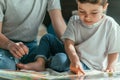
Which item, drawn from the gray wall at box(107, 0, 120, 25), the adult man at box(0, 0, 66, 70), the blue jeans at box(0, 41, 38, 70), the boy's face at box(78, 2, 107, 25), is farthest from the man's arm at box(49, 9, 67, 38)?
the gray wall at box(107, 0, 120, 25)

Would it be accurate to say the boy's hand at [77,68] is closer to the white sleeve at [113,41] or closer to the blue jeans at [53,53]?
the blue jeans at [53,53]

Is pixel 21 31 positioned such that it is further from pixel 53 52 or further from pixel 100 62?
pixel 100 62

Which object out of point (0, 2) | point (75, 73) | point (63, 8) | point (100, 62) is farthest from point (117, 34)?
point (63, 8)

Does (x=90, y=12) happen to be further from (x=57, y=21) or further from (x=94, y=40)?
(x=57, y=21)

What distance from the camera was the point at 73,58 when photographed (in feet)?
4.32

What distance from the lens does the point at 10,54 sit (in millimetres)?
1435

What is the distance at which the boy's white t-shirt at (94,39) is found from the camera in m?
1.39

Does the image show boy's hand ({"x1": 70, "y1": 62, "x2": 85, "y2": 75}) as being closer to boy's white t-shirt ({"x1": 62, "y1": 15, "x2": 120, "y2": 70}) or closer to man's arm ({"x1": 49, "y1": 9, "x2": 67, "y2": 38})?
boy's white t-shirt ({"x1": 62, "y1": 15, "x2": 120, "y2": 70})

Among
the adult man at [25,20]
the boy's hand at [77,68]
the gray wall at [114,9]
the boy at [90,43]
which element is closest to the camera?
the boy's hand at [77,68]

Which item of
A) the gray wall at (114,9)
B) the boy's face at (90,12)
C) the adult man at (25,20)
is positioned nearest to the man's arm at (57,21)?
the adult man at (25,20)

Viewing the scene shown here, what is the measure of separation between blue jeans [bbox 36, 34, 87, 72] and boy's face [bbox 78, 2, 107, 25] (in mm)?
176

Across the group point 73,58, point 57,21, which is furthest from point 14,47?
point 57,21

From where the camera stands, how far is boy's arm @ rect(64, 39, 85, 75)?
1.28m

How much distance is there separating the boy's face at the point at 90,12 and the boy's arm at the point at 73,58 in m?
0.11
